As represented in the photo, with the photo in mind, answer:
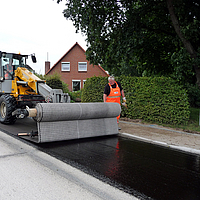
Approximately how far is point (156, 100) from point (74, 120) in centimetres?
445

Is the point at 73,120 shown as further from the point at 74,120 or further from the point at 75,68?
the point at 75,68

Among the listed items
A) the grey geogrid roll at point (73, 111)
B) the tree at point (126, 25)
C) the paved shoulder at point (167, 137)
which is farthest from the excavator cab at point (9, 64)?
the paved shoulder at point (167, 137)

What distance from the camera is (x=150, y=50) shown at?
12.8 metres

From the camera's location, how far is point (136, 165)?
15.1 ft

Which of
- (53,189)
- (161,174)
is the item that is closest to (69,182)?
(53,189)

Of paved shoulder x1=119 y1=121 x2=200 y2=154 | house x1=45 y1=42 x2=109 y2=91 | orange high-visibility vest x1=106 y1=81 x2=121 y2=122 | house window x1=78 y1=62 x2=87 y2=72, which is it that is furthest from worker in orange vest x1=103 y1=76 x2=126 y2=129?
house window x1=78 y1=62 x2=87 y2=72

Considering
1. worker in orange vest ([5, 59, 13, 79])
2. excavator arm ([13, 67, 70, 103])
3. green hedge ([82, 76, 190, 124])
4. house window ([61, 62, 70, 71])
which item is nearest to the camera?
excavator arm ([13, 67, 70, 103])

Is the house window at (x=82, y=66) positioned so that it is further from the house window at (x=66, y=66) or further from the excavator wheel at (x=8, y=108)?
the excavator wheel at (x=8, y=108)

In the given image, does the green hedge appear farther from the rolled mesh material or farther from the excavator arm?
the excavator arm

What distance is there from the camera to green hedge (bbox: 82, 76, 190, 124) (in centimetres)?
899

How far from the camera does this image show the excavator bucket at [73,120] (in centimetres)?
597

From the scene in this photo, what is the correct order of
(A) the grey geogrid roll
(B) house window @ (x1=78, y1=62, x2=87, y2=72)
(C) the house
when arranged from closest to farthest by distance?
(A) the grey geogrid roll
(C) the house
(B) house window @ (x1=78, y1=62, x2=87, y2=72)

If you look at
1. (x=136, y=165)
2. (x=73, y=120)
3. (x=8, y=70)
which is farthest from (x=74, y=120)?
(x=8, y=70)

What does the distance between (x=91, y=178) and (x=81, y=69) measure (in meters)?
28.6
